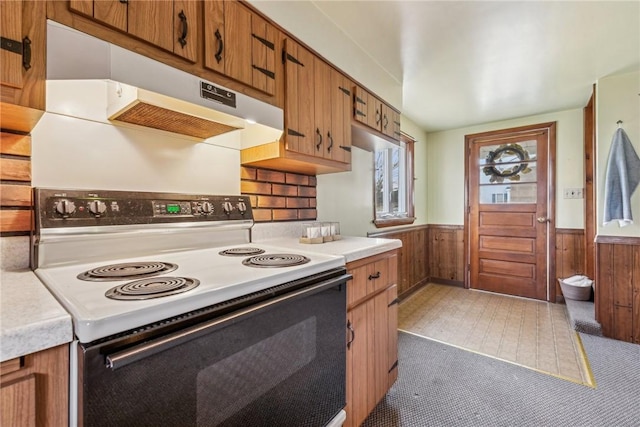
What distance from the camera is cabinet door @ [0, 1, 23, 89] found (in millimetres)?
700

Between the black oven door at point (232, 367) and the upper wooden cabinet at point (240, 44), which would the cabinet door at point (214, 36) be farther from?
the black oven door at point (232, 367)

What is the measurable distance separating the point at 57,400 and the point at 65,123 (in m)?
0.92

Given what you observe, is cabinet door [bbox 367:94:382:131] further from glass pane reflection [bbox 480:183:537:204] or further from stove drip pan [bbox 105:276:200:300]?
glass pane reflection [bbox 480:183:537:204]

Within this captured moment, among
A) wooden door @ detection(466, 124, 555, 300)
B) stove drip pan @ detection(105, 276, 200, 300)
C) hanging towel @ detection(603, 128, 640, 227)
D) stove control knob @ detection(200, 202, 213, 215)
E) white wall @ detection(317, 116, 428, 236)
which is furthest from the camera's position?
wooden door @ detection(466, 124, 555, 300)

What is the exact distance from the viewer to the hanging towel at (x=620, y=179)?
228cm

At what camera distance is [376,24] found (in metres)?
1.76

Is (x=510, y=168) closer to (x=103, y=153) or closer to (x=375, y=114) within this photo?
(x=375, y=114)

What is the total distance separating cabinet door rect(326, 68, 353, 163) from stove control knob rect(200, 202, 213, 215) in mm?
693

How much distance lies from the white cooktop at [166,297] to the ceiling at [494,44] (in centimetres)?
148

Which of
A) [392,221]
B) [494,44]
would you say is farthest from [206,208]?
[392,221]

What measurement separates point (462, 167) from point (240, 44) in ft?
12.0

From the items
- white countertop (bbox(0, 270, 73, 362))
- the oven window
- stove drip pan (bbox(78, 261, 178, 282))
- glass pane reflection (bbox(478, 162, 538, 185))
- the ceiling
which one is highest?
the ceiling

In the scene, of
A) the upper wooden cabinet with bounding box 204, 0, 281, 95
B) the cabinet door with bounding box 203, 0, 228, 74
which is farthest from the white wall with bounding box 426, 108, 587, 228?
the cabinet door with bounding box 203, 0, 228, 74

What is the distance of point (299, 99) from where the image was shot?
57.7 inches
